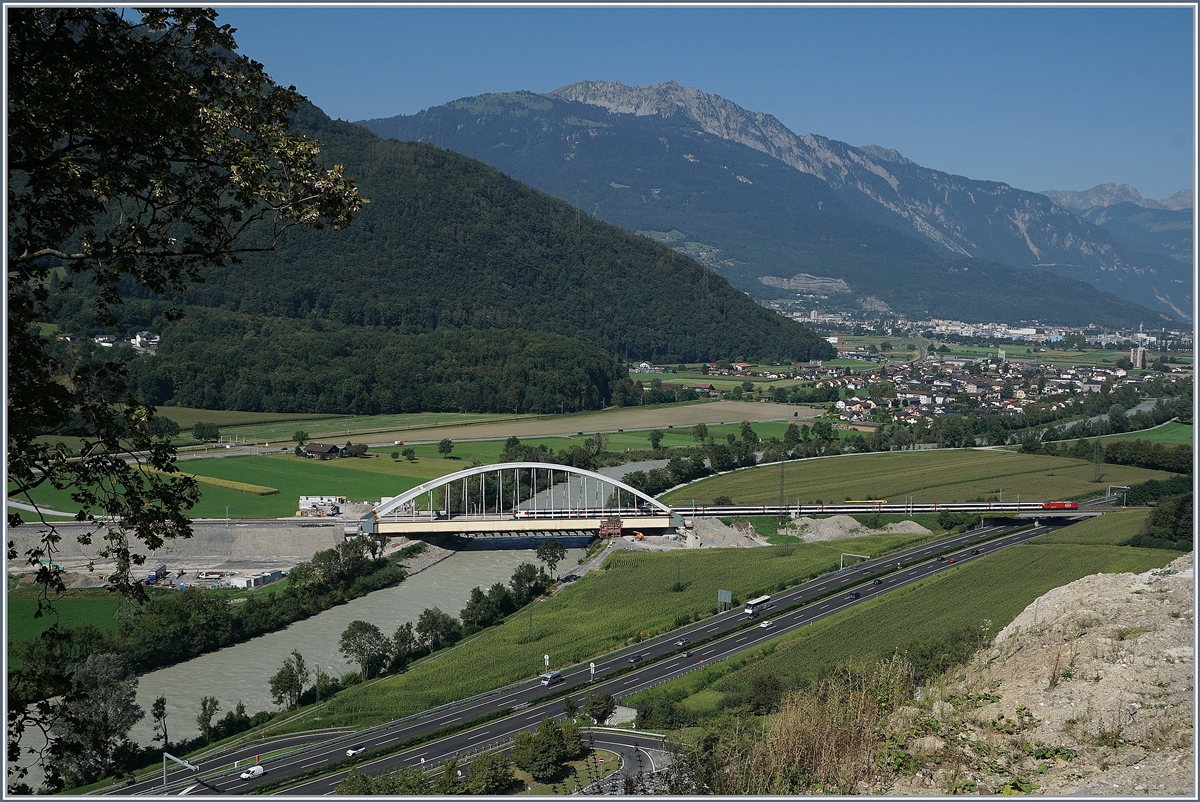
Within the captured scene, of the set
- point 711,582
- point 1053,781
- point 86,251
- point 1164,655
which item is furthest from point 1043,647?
point 711,582

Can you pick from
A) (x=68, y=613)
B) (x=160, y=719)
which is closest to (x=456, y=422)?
(x=68, y=613)

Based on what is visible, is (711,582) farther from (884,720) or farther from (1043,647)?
(884,720)

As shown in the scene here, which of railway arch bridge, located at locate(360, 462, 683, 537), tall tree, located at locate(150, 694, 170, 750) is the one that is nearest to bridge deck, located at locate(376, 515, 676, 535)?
railway arch bridge, located at locate(360, 462, 683, 537)

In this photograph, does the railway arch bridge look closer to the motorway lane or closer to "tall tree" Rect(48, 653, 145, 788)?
"tall tree" Rect(48, 653, 145, 788)

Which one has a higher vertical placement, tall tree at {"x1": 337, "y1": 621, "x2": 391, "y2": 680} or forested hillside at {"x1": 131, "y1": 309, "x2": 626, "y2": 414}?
forested hillside at {"x1": 131, "y1": 309, "x2": 626, "y2": 414}

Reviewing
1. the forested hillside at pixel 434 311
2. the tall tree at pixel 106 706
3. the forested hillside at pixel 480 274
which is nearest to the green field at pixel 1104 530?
the tall tree at pixel 106 706

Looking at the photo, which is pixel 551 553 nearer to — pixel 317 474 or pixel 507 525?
pixel 507 525
